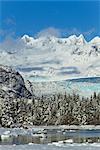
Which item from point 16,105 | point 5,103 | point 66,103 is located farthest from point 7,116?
point 66,103

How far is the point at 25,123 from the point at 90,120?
1728 cm

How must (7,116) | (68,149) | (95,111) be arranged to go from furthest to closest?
(95,111), (7,116), (68,149)

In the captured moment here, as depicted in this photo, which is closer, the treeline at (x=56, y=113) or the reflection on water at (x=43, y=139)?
the reflection on water at (x=43, y=139)

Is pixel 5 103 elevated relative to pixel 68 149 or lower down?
elevated

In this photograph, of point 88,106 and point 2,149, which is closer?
point 2,149

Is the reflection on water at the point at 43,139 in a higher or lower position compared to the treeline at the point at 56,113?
lower

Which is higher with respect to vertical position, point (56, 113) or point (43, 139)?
point (56, 113)

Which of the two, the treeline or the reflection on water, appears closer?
the reflection on water

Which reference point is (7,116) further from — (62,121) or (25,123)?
(62,121)

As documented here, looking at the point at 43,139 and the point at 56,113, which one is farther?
the point at 56,113

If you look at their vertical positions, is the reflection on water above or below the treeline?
below

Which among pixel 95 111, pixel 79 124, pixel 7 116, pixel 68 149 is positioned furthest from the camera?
pixel 95 111

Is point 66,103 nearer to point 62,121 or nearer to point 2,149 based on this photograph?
point 62,121

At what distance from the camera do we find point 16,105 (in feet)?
401
